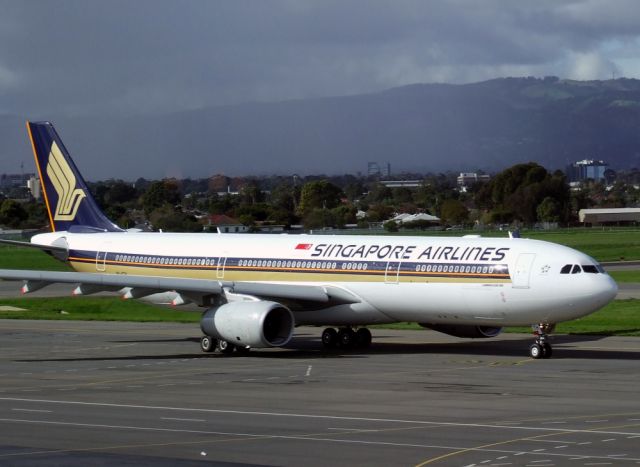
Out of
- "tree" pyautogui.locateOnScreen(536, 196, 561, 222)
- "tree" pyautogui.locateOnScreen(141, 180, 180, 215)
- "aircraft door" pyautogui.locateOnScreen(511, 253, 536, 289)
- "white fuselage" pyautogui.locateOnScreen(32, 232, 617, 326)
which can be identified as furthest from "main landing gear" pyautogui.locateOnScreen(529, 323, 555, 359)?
"tree" pyautogui.locateOnScreen(536, 196, 561, 222)

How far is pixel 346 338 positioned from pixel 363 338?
0.61 meters

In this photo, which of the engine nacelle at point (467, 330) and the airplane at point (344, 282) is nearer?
the airplane at point (344, 282)

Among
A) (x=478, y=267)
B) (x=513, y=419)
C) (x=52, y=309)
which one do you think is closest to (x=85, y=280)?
(x=478, y=267)

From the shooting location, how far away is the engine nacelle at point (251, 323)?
124 ft

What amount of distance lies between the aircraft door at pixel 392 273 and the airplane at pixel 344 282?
0.04 metres

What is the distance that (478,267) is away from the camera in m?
36.9

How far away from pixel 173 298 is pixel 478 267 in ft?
37.6

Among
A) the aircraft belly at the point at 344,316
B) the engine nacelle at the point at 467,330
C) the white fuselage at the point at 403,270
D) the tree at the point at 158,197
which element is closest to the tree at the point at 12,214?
the tree at the point at 158,197

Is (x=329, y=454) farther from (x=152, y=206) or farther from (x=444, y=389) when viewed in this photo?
(x=152, y=206)

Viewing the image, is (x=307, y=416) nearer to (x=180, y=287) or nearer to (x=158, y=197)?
(x=180, y=287)

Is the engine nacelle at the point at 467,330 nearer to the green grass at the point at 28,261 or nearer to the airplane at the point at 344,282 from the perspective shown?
the airplane at the point at 344,282

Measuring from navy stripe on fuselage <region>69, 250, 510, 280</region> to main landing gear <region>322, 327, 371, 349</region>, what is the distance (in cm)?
273

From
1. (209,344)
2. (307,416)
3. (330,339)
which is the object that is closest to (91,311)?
(209,344)

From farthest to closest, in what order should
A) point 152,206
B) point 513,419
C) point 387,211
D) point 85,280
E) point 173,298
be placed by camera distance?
point 387,211, point 152,206, point 173,298, point 85,280, point 513,419
